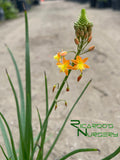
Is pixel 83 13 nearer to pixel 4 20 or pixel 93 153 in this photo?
pixel 93 153

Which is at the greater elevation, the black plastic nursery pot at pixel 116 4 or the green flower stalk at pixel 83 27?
the green flower stalk at pixel 83 27

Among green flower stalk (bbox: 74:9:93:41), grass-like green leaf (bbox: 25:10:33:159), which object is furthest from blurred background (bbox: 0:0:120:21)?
green flower stalk (bbox: 74:9:93:41)

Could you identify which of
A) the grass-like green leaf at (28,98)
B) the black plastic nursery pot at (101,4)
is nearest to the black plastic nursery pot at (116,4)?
the black plastic nursery pot at (101,4)

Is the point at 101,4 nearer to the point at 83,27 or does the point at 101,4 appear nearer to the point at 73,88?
the point at 73,88

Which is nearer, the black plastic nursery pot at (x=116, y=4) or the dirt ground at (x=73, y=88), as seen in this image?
the dirt ground at (x=73, y=88)

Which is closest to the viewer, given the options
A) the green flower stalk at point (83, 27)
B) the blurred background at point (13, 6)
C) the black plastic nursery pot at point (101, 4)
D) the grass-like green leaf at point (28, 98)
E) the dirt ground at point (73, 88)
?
the green flower stalk at point (83, 27)

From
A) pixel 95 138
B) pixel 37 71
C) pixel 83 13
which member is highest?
pixel 83 13

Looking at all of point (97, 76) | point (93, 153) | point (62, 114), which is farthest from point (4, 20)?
point (93, 153)

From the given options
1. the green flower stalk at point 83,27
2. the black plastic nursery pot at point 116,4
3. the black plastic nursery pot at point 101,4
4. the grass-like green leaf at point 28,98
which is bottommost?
the black plastic nursery pot at point 101,4

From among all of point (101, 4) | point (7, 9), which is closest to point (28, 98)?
point (7, 9)

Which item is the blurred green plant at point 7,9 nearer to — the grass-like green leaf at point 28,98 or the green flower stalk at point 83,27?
the grass-like green leaf at point 28,98

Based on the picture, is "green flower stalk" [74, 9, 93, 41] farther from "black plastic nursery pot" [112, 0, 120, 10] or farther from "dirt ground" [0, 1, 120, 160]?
"black plastic nursery pot" [112, 0, 120, 10]
